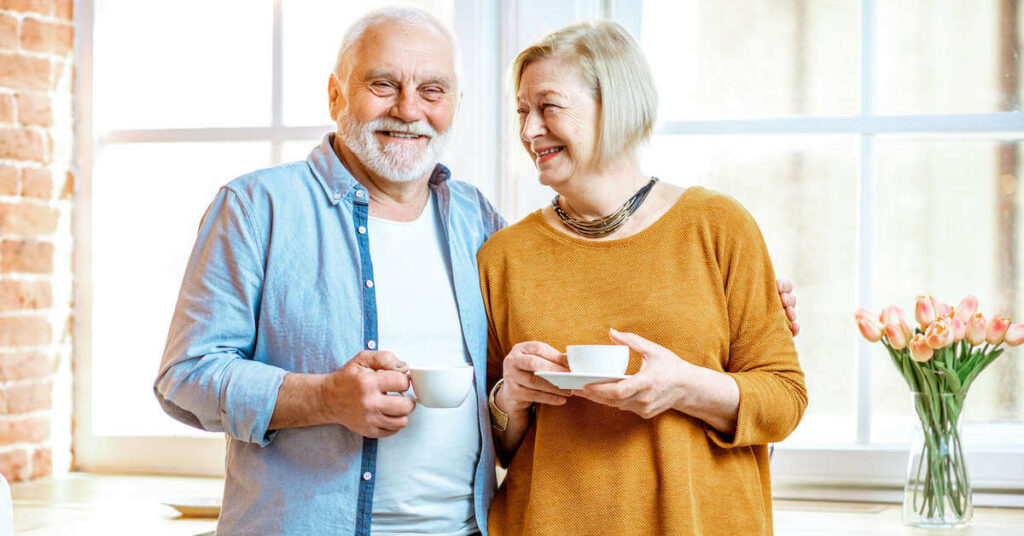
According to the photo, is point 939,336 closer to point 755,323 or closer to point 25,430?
point 755,323

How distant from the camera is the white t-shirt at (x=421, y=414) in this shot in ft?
5.40

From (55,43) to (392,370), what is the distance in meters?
1.65

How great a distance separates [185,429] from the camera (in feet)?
8.83

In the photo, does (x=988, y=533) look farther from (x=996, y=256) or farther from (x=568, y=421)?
(x=568, y=421)

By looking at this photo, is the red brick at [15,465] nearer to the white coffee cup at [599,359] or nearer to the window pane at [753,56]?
the white coffee cup at [599,359]

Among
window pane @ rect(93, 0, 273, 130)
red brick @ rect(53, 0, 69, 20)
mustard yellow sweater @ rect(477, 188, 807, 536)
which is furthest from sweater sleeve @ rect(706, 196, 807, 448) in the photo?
red brick @ rect(53, 0, 69, 20)

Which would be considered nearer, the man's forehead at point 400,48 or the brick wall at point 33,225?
the man's forehead at point 400,48

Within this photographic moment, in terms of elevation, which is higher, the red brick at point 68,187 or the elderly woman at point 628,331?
the red brick at point 68,187

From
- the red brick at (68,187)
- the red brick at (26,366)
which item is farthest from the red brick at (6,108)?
the red brick at (26,366)

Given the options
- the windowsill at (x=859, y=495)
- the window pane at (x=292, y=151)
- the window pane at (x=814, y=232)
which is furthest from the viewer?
the window pane at (x=292, y=151)

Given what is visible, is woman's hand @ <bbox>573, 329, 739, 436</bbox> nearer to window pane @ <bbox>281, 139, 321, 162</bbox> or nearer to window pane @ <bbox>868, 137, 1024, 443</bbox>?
window pane @ <bbox>868, 137, 1024, 443</bbox>

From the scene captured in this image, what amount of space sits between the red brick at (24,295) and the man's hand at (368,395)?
1.33 m

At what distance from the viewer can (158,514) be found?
7.14 feet

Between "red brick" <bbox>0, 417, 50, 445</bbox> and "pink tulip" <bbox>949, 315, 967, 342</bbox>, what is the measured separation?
7.07 feet
